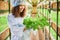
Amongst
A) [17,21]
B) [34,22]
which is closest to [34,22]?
[34,22]

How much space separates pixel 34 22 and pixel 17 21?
0.59 feet

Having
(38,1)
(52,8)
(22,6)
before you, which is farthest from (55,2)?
(22,6)

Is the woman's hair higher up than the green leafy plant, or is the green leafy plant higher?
the woman's hair

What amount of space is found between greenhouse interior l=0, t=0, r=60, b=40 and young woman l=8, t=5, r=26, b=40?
0.03 m

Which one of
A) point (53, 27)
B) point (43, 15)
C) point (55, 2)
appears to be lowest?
point (53, 27)

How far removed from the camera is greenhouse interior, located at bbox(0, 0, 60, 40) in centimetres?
178

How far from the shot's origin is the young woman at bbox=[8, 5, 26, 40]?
1.79 m

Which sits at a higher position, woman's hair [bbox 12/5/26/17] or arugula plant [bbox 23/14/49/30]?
woman's hair [bbox 12/5/26/17]

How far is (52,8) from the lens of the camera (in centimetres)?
180

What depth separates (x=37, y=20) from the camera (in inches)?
70.1

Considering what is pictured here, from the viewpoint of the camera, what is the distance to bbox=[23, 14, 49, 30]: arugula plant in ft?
5.83

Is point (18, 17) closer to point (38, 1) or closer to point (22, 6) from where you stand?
point (22, 6)

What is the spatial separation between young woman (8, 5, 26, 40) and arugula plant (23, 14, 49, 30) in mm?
Answer: 49

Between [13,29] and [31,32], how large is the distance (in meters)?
0.19
